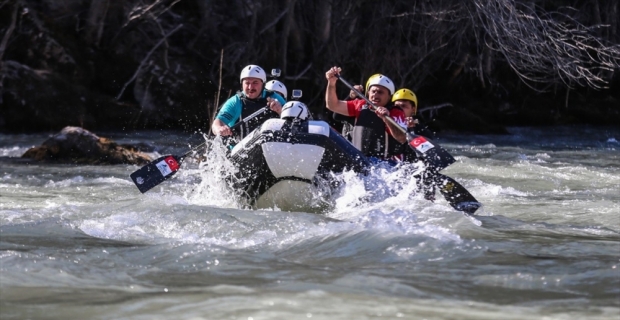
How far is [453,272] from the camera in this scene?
5371 millimetres

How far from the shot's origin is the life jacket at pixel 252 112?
28.8 feet

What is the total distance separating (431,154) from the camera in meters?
8.17

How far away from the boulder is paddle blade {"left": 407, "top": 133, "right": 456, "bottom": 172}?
17.1 feet

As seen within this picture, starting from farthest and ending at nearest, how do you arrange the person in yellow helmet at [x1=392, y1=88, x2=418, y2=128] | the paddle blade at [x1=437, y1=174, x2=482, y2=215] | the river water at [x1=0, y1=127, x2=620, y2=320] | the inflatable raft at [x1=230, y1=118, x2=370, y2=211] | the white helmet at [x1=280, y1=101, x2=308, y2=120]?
the person in yellow helmet at [x1=392, y1=88, x2=418, y2=128] → the paddle blade at [x1=437, y1=174, x2=482, y2=215] → the white helmet at [x1=280, y1=101, x2=308, y2=120] → the inflatable raft at [x1=230, y1=118, x2=370, y2=211] → the river water at [x1=0, y1=127, x2=620, y2=320]

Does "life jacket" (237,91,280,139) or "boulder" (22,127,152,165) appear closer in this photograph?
"life jacket" (237,91,280,139)

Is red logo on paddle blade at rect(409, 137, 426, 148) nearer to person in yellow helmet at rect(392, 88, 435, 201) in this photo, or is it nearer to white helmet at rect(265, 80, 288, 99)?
person in yellow helmet at rect(392, 88, 435, 201)

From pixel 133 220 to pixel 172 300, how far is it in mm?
2380

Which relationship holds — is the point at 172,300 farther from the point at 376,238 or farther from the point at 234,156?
the point at 234,156

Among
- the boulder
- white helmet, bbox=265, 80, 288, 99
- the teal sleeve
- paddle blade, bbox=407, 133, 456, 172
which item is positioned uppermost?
white helmet, bbox=265, 80, 288, 99

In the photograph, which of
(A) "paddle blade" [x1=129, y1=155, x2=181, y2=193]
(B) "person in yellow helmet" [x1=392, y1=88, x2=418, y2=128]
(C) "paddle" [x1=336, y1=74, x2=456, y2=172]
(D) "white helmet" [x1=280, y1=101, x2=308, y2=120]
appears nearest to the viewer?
(D) "white helmet" [x1=280, y1=101, x2=308, y2=120]

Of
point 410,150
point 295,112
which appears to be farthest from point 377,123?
point 295,112

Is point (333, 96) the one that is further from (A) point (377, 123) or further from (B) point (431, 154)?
(B) point (431, 154)

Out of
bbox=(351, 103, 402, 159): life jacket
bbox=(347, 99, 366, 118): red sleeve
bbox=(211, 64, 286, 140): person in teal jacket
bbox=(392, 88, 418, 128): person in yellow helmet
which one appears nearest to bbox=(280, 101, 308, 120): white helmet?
bbox=(211, 64, 286, 140): person in teal jacket

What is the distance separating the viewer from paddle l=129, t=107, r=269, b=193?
848 cm
